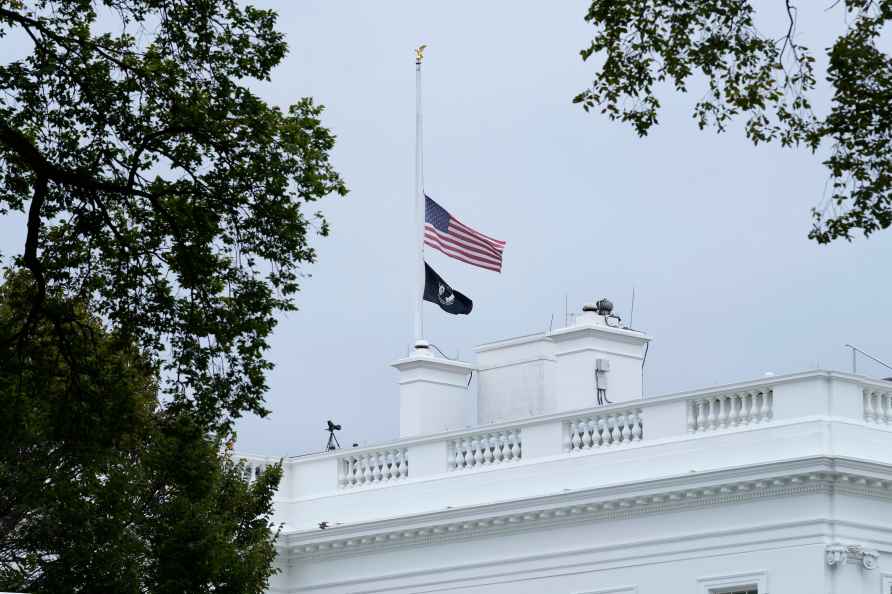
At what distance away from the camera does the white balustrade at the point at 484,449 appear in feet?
129

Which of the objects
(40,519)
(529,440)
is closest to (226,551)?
(40,519)

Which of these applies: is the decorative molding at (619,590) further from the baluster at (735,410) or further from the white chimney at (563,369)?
the white chimney at (563,369)

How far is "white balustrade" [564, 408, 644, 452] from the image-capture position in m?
37.2

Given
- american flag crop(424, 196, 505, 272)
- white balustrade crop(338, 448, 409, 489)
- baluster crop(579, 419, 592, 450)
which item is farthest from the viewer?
american flag crop(424, 196, 505, 272)

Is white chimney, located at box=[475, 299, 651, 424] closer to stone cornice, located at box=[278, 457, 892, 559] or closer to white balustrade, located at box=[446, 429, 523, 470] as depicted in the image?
white balustrade, located at box=[446, 429, 523, 470]

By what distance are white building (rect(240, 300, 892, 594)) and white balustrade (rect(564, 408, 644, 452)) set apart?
3cm

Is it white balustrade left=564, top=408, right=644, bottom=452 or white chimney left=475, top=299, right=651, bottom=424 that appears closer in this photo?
white balustrade left=564, top=408, right=644, bottom=452

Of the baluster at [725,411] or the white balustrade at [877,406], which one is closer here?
the white balustrade at [877,406]

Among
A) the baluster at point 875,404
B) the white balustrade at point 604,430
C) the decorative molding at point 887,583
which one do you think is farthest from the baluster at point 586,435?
the decorative molding at point 887,583

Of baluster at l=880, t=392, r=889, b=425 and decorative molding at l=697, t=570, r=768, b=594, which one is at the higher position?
baluster at l=880, t=392, r=889, b=425

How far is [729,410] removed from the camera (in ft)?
118

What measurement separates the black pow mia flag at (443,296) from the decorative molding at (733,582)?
1219 centimetres

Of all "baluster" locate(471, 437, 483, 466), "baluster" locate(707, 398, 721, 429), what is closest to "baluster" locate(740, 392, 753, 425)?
"baluster" locate(707, 398, 721, 429)

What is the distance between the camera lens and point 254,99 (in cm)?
2495
